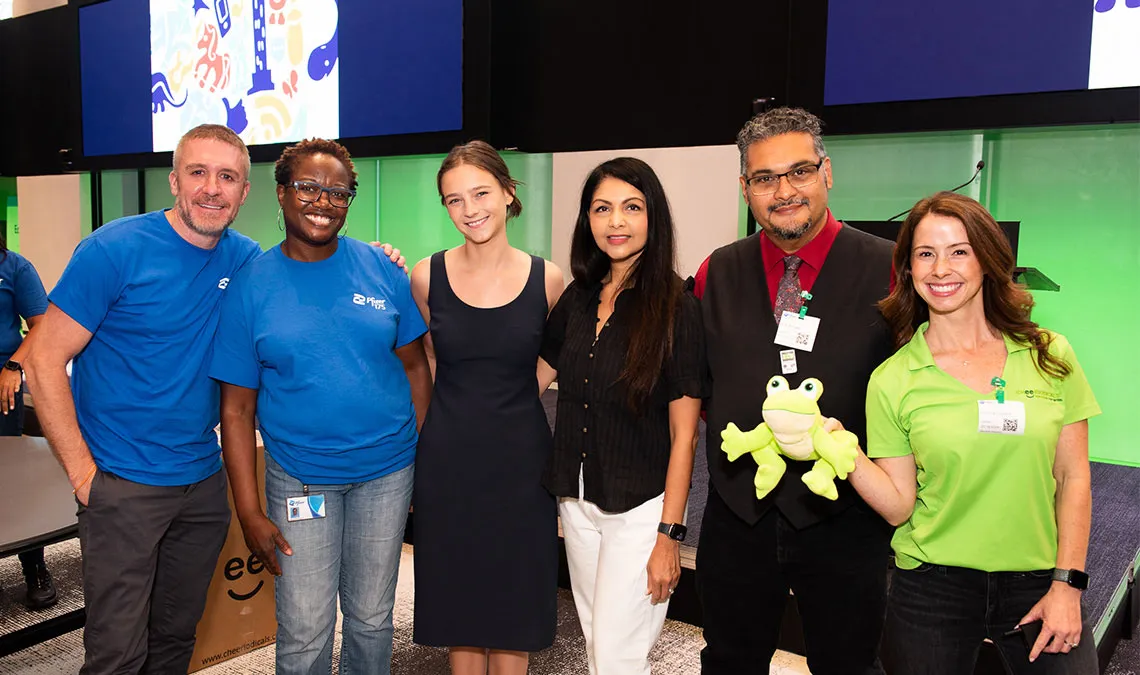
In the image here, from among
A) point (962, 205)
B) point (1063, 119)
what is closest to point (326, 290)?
point (962, 205)

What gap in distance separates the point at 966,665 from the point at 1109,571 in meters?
1.89

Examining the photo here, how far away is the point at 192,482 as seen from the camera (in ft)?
6.77

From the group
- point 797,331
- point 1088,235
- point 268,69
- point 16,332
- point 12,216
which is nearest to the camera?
Result: point 797,331

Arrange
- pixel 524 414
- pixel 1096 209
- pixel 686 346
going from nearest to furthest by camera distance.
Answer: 1. pixel 686 346
2. pixel 524 414
3. pixel 1096 209

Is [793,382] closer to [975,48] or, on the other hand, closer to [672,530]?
[672,530]

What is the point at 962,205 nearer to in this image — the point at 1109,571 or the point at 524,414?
the point at 524,414

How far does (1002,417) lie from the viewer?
4.81 feet

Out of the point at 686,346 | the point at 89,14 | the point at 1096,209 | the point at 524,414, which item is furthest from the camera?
the point at 89,14

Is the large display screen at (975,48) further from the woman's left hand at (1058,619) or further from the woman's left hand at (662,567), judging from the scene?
the woman's left hand at (662,567)

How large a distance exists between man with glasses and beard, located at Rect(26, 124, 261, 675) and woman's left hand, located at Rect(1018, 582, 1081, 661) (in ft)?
6.30

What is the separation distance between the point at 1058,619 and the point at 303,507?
1591mm

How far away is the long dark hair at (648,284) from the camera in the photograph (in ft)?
6.00

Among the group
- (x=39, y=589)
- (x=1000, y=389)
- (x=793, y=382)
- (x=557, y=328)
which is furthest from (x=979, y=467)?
(x=39, y=589)

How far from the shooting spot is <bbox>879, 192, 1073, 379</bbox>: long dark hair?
1497mm
